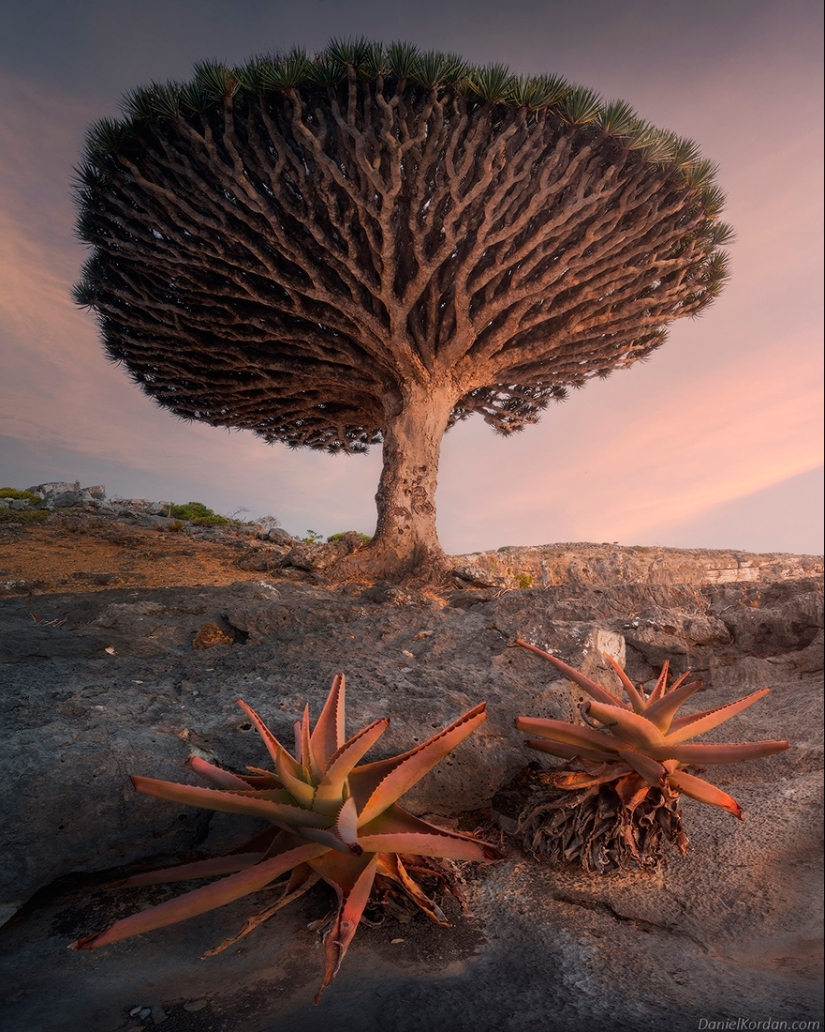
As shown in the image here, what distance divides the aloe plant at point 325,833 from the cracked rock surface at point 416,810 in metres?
0.16

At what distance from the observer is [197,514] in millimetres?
6750

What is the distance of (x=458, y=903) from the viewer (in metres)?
1.55

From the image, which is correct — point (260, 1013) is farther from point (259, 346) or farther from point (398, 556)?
point (259, 346)

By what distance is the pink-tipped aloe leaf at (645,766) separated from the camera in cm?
153

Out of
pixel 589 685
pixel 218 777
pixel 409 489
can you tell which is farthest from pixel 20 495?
pixel 409 489

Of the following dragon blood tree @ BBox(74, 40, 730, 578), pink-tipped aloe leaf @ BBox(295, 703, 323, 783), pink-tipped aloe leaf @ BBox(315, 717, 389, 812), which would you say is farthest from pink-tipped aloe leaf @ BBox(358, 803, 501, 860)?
dragon blood tree @ BBox(74, 40, 730, 578)

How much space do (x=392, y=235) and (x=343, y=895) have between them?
23.5ft

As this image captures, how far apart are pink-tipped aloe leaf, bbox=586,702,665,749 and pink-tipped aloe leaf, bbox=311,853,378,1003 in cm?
72

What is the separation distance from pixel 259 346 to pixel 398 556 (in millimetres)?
4154

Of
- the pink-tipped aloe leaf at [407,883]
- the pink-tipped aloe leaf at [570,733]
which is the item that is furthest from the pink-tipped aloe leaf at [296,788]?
the pink-tipped aloe leaf at [570,733]

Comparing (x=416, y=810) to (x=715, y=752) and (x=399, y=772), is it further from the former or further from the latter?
(x=715, y=752)

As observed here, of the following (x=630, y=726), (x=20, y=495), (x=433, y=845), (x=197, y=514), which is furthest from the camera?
(x=197, y=514)

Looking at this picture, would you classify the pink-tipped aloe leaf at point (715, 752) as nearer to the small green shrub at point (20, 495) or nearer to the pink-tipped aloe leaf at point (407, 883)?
the pink-tipped aloe leaf at point (407, 883)

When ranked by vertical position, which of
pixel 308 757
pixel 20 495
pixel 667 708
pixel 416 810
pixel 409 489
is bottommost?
pixel 416 810
